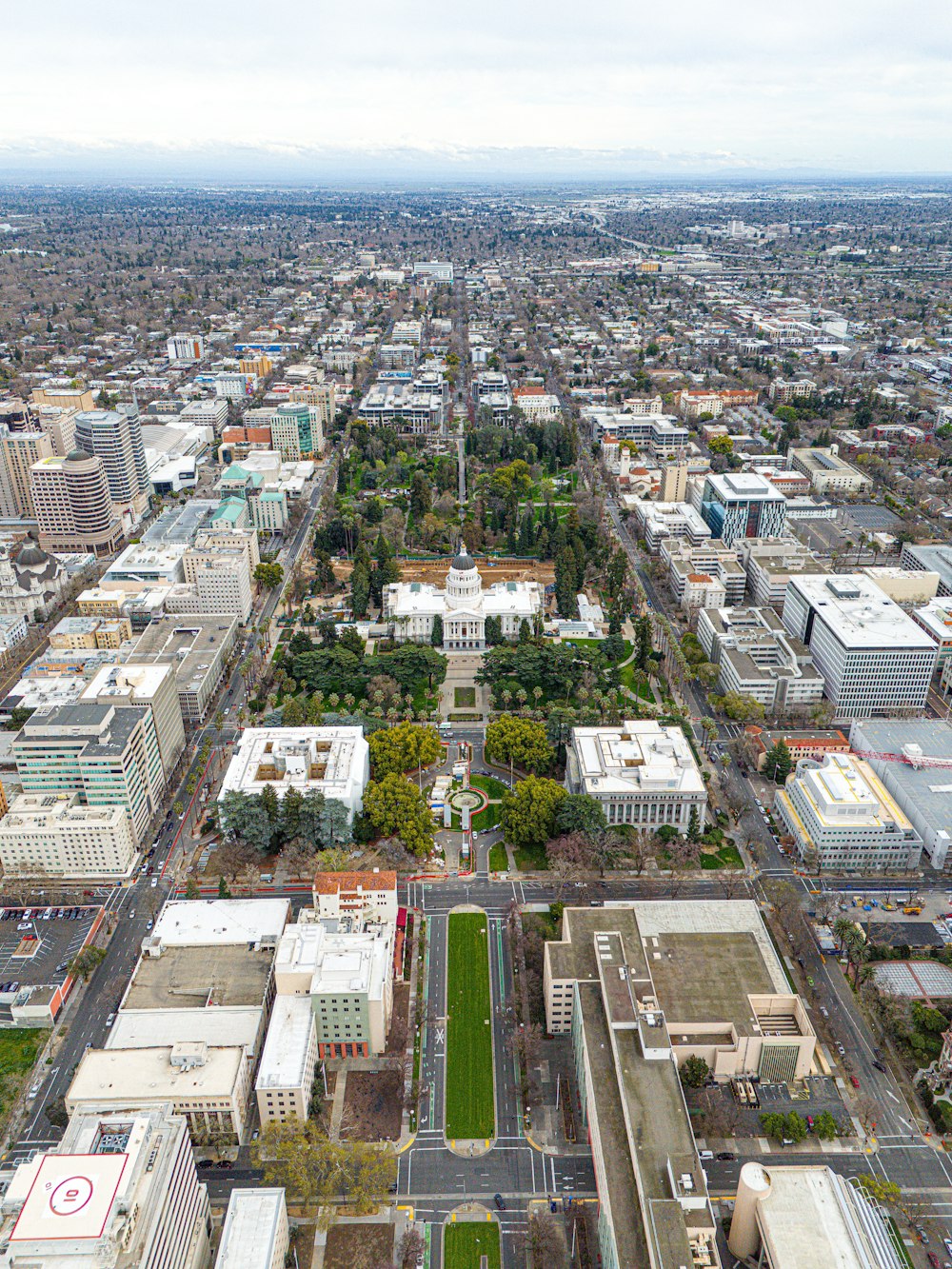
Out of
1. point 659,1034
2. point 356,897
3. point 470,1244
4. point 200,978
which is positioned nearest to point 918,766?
point 659,1034

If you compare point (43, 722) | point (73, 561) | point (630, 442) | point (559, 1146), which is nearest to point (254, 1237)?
point (559, 1146)

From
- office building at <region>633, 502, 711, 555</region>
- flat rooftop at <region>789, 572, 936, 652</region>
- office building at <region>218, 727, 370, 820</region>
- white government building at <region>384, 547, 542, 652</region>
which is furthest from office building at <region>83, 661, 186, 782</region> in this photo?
office building at <region>633, 502, 711, 555</region>

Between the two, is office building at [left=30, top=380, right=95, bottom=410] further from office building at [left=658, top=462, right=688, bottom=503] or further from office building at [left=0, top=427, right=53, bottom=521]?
office building at [left=658, top=462, right=688, bottom=503]

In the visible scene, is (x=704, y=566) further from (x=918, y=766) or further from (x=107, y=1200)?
(x=107, y=1200)

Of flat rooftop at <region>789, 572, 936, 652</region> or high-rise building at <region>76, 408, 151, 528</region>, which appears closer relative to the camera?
flat rooftop at <region>789, 572, 936, 652</region>

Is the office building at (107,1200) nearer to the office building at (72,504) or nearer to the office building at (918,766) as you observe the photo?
the office building at (918,766)

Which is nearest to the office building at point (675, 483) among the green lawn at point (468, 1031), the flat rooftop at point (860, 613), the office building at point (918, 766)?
the flat rooftop at point (860, 613)
